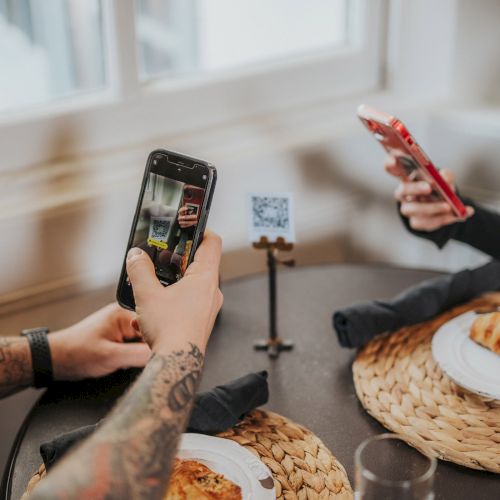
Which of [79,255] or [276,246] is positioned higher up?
[276,246]

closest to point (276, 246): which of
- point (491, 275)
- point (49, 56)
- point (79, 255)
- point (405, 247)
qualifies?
point (491, 275)

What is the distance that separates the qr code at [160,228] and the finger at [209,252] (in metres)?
0.06

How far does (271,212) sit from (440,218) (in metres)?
0.37

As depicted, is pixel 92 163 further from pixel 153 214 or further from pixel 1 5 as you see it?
pixel 153 214

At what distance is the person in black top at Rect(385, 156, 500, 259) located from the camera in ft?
4.25

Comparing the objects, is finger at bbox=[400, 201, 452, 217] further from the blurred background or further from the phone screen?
the phone screen

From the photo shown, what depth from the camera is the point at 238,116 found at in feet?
5.49

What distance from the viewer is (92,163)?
1.48m

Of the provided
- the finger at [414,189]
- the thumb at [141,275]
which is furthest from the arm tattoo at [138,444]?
the finger at [414,189]

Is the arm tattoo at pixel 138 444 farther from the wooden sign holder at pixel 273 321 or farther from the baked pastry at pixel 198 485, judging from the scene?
the wooden sign holder at pixel 273 321

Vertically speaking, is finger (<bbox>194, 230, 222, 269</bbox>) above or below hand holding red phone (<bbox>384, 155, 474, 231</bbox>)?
above

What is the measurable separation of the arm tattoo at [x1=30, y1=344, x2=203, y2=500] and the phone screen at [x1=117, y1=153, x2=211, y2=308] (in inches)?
7.5

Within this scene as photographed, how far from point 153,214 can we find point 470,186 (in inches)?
40.9

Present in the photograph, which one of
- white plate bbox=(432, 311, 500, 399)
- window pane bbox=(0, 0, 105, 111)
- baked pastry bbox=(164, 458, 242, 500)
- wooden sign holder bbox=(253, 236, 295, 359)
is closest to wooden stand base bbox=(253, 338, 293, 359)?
wooden sign holder bbox=(253, 236, 295, 359)
